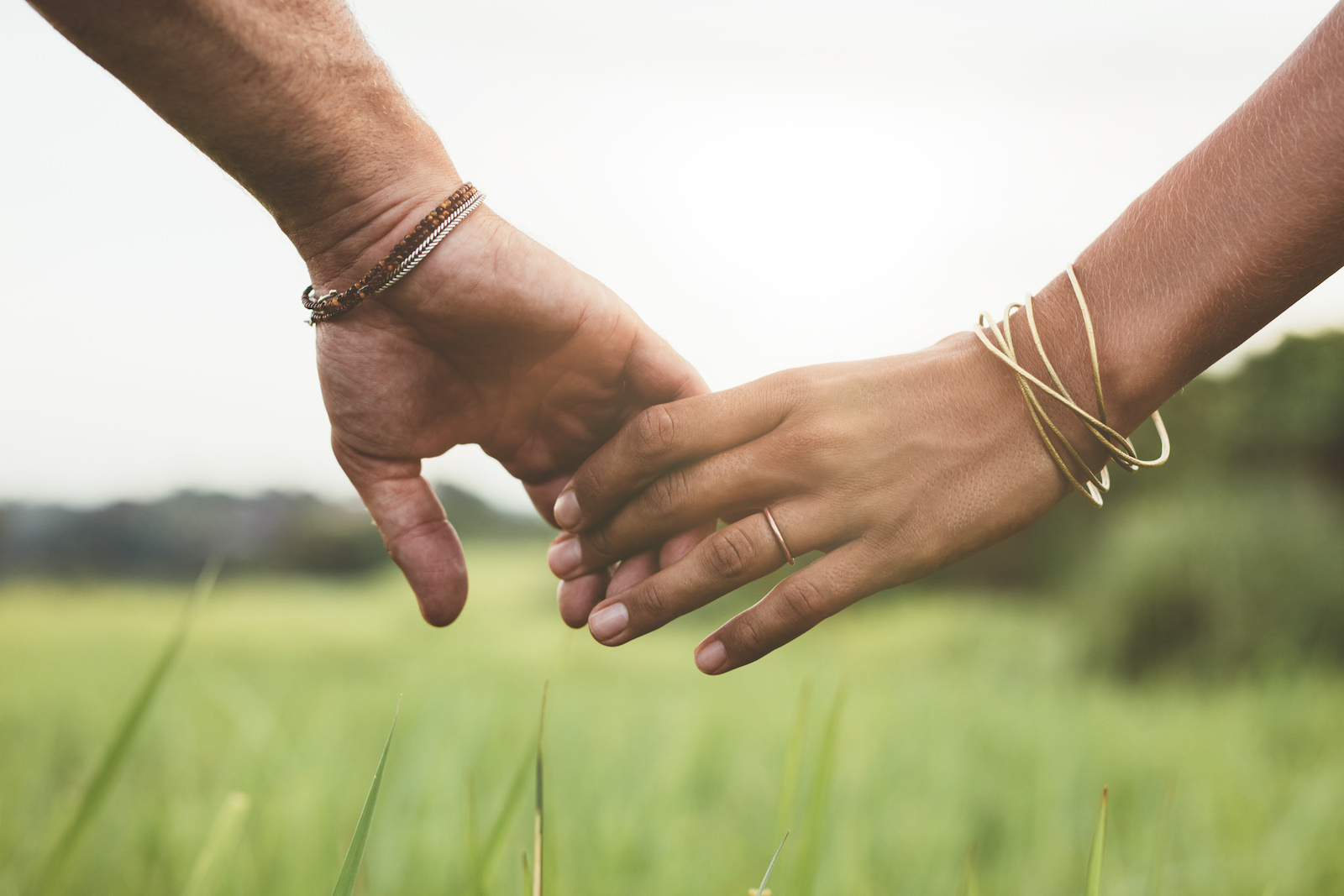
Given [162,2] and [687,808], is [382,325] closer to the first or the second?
[162,2]

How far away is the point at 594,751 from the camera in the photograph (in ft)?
5.38

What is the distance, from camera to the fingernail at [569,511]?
1.05 meters

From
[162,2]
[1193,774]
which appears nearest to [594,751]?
[1193,774]

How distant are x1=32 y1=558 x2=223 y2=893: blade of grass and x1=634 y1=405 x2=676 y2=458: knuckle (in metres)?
0.51

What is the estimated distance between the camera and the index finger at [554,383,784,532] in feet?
3.06

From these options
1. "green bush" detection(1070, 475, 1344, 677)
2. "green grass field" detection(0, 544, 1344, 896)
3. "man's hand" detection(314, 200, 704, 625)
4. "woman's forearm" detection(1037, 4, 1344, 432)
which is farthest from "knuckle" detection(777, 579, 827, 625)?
"green bush" detection(1070, 475, 1344, 677)

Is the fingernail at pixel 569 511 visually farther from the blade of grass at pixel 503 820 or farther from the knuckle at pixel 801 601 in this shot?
the blade of grass at pixel 503 820

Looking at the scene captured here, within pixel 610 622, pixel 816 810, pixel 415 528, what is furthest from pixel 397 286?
pixel 816 810

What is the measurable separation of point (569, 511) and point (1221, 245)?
0.83 m

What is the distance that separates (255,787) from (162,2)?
0.99 m

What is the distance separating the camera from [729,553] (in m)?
0.93

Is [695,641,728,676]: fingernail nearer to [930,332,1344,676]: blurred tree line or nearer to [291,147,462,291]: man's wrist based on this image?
[291,147,462,291]: man's wrist

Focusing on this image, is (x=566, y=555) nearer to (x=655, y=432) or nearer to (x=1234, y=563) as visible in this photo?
(x=655, y=432)

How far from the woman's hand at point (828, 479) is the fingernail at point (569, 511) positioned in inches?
2.6
